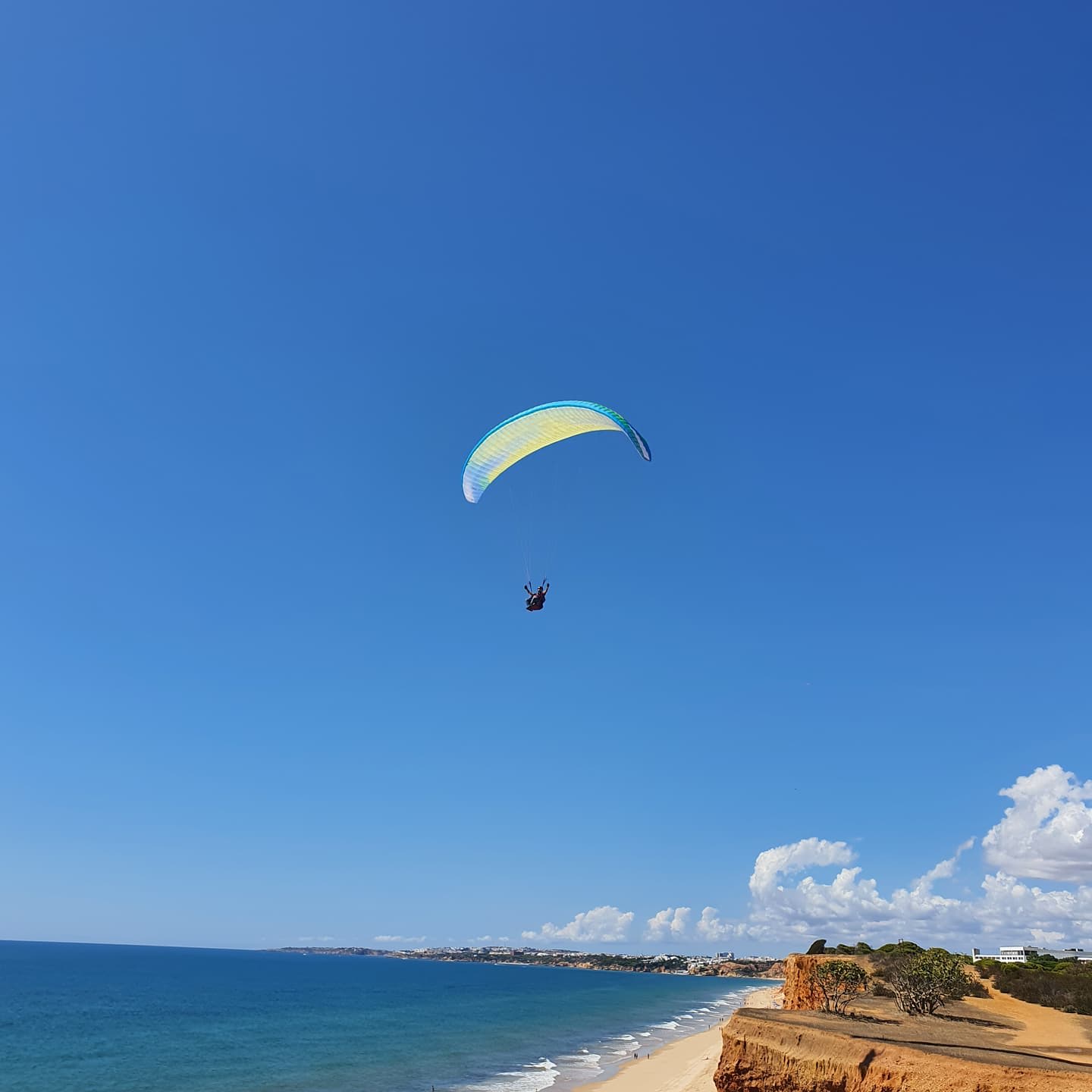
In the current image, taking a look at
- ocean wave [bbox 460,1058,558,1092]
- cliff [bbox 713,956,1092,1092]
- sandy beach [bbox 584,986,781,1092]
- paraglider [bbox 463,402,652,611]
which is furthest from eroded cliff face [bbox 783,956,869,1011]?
paraglider [bbox 463,402,652,611]

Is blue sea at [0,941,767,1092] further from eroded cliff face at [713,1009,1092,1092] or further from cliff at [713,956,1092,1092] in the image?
eroded cliff face at [713,1009,1092,1092]

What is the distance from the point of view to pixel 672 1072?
38.1 m

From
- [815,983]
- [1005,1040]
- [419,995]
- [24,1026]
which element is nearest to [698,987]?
[419,995]

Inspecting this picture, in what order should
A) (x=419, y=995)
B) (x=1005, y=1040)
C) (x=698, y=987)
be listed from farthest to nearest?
(x=698, y=987), (x=419, y=995), (x=1005, y=1040)

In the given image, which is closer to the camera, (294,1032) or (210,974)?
(294,1032)

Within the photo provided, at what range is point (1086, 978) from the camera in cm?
3534

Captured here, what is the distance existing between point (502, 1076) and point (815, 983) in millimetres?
17494

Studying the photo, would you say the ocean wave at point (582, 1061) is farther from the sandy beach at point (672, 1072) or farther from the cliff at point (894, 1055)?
the cliff at point (894, 1055)

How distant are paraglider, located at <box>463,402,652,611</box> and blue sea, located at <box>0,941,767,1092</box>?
28.9 metres

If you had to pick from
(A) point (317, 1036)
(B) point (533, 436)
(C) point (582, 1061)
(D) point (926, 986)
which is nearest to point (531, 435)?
(B) point (533, 436)

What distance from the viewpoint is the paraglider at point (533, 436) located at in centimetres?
2144

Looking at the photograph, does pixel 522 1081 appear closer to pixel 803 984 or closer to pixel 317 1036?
pixel 803 984

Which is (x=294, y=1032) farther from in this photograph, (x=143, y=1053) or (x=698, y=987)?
(x=698, y=987)

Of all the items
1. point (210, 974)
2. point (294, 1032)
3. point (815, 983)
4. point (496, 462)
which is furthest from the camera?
point (210, 974)
